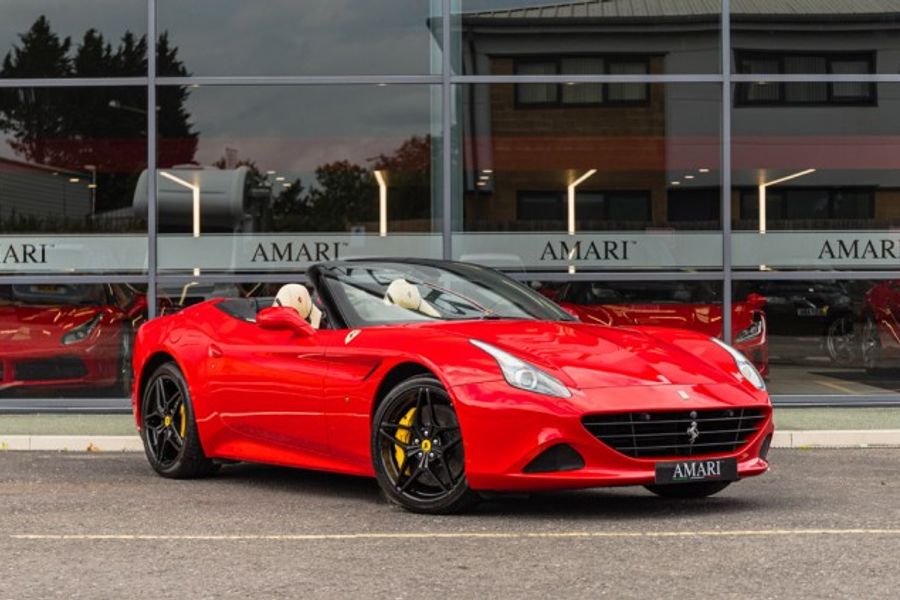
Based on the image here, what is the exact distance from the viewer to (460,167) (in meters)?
14.9

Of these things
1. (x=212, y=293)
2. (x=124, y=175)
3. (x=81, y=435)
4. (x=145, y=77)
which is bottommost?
(x=81, y=435)

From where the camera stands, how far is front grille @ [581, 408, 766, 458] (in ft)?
24.3

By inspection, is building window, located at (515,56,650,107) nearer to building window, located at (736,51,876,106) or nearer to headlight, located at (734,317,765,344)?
building window, located at (736,51,876,106)

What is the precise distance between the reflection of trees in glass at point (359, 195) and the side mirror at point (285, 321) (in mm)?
6089

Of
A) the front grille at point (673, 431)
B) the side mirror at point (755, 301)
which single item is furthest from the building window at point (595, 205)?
the front grille at point (673, 431)

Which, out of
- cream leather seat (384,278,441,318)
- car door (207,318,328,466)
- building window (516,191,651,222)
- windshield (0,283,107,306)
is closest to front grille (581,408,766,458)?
cream leather seat (384,278,441,318)

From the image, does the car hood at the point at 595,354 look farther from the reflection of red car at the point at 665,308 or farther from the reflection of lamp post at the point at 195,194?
the reflection of lamp post at the point at 195,194

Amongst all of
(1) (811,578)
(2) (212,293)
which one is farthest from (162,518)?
(2) (212,293)

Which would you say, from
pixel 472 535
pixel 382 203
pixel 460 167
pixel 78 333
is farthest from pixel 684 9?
pixel 472 535

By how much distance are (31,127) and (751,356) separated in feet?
23.8

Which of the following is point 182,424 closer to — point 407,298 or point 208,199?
point 407,298

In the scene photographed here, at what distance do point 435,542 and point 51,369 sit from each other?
29.1ft

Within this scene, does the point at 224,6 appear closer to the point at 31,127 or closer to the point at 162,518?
the point at 31,127

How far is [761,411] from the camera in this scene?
25.8 feet
